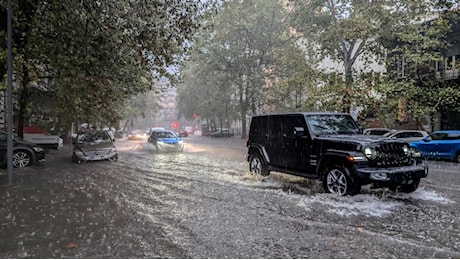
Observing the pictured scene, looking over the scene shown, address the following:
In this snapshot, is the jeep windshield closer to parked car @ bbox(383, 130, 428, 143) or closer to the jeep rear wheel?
the jeep rear wheel

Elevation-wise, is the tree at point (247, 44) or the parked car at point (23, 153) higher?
the tree at point (247, 44)

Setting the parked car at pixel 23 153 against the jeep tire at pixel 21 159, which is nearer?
the parked car at pixel 23 153

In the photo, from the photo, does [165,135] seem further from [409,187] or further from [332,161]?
[409,187]

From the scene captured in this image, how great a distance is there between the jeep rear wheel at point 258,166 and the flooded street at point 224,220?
15.2 inches

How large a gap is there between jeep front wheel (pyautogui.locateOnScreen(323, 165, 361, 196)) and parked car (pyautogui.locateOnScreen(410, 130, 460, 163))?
403 inches

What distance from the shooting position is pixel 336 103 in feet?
62.2

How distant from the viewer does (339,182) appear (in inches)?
290

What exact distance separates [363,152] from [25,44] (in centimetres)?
974

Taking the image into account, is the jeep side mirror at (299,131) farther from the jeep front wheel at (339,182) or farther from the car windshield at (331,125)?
the jeep front wheel at (339,182)

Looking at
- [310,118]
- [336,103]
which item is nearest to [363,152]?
[310,118]

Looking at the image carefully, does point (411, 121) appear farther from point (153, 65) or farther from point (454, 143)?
point (153, 65)

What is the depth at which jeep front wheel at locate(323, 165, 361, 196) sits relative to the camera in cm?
706

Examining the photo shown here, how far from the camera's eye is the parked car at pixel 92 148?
15.4 metres

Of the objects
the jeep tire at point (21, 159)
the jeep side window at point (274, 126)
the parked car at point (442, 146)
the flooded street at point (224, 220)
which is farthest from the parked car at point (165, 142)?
the parked car at point (442, 146)
